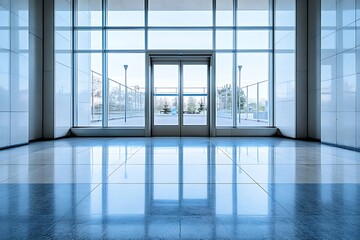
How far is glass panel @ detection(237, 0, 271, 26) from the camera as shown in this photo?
11.2 meters

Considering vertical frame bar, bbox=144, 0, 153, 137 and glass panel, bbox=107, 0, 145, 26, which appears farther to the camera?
glass panel, bbox=107, 0, 145, 26

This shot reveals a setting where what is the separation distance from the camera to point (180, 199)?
2973mm

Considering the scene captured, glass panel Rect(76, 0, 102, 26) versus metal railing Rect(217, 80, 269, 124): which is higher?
glass panel Rect(76, 0, 102, 26)

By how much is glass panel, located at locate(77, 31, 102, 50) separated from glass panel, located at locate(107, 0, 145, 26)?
686 millimetres

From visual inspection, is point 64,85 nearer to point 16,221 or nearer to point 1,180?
point 1,180

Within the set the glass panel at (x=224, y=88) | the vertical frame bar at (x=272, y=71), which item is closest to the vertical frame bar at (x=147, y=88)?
the glass panel at (x=224, y=88)

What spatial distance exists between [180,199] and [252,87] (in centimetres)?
901

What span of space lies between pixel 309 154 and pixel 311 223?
4148 millimetres

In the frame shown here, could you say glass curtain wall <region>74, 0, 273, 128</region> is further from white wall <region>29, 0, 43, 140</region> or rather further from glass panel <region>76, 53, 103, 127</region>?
white wall <region>29, 0, 43, 140</region>

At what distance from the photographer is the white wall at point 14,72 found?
709 cm

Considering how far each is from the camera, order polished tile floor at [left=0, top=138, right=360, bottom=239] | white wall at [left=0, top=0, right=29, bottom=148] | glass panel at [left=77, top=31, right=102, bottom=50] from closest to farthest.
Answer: polished tile floor at [left=0, top=138, right=360, bottom=239] → white wall at [left=0, top=0, right=29, bottom=148] → glass panel at [left=77, top=31, right=102, bottom=50]

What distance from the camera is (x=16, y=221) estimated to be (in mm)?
2354

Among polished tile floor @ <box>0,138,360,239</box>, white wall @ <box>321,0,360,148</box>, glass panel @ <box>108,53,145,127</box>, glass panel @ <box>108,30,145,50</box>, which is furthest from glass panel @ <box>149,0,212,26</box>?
polished tile floor @ <box>0,138,360,239</box>

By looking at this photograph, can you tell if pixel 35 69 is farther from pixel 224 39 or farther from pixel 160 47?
pixel 224 39
